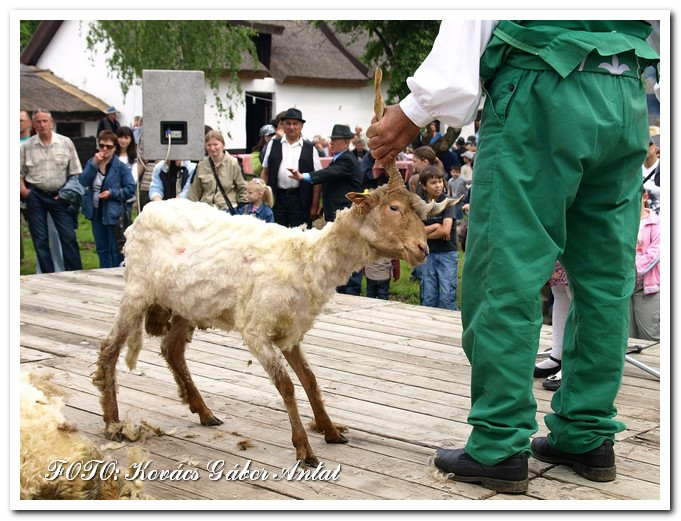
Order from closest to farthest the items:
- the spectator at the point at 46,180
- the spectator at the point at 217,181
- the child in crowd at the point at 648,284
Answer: the child in crowd at the point at 648,284
the spectator at the point at 217,181
the spectator at the point at 46,180

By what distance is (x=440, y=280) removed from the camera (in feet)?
27.0

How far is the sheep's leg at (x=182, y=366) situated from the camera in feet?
15.0

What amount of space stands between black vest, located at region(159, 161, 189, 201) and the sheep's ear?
5.60m

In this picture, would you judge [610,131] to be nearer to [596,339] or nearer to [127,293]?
[596,339]

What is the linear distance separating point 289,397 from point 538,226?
1.35 metres

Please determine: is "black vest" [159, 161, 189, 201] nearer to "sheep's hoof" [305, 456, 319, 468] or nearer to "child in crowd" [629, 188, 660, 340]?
"child in crowd" [629, 188, 660, 340]

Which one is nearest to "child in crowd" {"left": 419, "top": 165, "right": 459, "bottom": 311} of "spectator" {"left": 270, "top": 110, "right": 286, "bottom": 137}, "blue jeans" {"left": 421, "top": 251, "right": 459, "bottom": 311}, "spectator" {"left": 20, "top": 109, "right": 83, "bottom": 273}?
"blue jeans" {"left": 421, "top": 251, "right": 459, "bottom": 311}

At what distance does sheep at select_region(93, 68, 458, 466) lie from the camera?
12.9 feet

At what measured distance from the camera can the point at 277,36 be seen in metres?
32.3

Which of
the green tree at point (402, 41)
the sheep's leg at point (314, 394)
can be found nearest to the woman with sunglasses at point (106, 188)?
the sheep's leg at point (314, 394)

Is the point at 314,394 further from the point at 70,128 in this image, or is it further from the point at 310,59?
the point at 310,59

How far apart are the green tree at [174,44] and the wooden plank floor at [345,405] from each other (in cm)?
1496

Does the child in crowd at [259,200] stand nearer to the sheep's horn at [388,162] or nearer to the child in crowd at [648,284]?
the child in crowd at [648,284]
